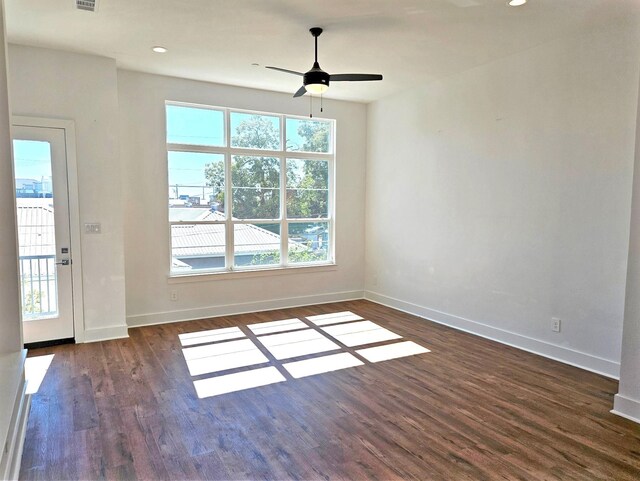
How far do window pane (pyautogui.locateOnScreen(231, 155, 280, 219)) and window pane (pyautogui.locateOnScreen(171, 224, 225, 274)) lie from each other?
41 cm

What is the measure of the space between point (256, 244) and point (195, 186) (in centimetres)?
117

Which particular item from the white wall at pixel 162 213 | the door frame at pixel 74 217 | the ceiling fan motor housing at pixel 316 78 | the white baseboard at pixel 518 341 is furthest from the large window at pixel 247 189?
the ceiling fan motor housing at pixel 316 78

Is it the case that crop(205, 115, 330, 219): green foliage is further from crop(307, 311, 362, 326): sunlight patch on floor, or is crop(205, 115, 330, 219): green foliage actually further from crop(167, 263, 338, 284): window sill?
crop(307, 311, 362, 326): sunlight patch on floor

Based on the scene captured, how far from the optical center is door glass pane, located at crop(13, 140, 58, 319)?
13.7 feet

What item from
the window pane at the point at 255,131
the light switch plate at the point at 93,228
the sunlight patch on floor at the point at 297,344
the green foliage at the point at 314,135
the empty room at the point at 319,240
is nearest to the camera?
the empty room at the point at 319,240

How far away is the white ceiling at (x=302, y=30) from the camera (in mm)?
3252

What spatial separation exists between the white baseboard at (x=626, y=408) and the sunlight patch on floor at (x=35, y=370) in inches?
174

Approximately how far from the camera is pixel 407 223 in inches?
230

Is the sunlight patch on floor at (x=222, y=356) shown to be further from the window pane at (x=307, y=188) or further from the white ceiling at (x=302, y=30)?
the white ceiling at (x=302, y=30)

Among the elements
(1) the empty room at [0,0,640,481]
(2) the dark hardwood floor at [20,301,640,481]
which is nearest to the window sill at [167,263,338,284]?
(1) the empty room at [0,0,640,481]

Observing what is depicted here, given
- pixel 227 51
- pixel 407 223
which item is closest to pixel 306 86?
pixel 227 51

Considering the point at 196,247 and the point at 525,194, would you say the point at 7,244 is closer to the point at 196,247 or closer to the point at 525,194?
the point at 196,247

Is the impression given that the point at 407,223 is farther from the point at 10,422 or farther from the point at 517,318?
the point at 10,422

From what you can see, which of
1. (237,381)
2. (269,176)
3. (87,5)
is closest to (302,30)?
(87,5)
